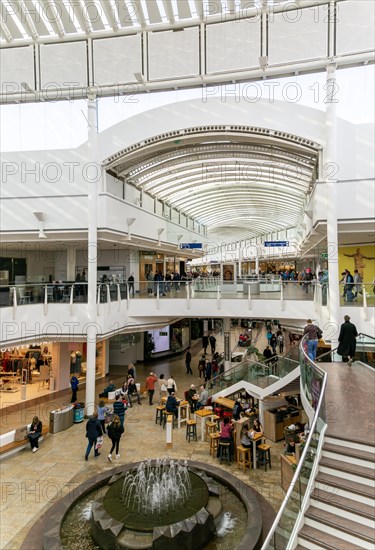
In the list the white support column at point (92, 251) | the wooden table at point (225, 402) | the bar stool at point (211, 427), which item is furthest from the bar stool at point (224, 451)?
the white support column at point (92, 251)

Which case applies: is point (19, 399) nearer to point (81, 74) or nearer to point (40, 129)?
point (40, 129)

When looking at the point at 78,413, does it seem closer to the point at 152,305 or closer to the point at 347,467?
the point at 152,305

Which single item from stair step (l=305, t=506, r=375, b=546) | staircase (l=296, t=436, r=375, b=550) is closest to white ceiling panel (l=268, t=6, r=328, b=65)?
staircase (l=296, t=436, r=375, b=550)

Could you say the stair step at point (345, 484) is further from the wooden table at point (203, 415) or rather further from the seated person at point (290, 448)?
the wooden table at point (203, 415)

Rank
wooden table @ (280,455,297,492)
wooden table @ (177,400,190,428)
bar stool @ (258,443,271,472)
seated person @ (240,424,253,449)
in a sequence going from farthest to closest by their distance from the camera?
wooden table @ (177,400,190,428)
seated person @ (240,424,253,449)
bar stool @ (258,443,271,472)
wooden table @ (280,455,297,492)

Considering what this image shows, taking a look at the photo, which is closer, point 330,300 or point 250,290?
point 330,300

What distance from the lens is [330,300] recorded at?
40.2ft

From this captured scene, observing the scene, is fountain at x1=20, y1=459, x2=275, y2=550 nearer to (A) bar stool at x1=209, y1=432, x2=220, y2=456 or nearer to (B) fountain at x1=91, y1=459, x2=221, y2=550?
(B) fountain at x1=91, y1=459, x2=221, y2=550

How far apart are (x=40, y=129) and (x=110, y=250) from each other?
7534mm

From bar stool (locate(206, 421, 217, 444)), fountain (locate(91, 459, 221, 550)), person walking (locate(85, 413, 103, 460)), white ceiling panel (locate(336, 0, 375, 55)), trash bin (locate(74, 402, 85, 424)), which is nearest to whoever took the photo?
fountain (locate(91, 459, 221, 550))

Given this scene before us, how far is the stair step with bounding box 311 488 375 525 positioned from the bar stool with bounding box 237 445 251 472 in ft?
16.6

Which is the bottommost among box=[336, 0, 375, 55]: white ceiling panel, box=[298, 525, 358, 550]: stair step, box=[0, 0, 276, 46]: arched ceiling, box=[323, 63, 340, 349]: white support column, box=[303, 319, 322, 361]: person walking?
box=[298, 525, 358, 550]: stair step

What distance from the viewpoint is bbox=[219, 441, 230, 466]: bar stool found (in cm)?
1098

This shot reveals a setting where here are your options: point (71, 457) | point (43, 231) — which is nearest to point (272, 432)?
point (71, 457)
